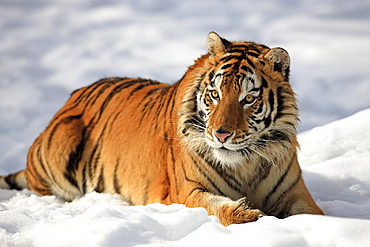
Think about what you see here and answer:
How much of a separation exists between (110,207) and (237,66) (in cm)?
111

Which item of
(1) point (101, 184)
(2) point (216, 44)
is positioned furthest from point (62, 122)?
(2) point (216, 44)

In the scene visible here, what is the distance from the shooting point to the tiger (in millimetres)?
3006

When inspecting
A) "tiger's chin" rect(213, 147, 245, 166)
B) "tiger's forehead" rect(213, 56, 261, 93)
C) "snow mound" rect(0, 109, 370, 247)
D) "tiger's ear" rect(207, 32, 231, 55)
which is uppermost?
"tiger's ear" rect(207, 32, 231, 55)

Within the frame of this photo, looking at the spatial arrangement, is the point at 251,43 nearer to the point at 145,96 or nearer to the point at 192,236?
the point at 145,96

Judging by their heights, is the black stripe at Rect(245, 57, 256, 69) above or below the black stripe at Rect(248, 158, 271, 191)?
above

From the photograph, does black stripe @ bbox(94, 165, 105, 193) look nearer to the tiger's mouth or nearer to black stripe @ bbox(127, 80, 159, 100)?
black stripe @ bbox(127, 80, 159, 100)

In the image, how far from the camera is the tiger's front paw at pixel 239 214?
8.88ft

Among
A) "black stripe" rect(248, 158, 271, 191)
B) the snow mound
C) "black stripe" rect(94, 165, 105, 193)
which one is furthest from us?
"black stripe" rect(94, 165, 105, 193)

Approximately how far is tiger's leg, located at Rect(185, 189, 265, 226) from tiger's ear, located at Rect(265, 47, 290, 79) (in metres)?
0.84

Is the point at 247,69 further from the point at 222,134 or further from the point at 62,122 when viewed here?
the point at 62,122

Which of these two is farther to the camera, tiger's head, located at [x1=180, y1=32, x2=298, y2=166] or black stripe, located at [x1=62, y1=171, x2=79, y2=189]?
black stripe, located at [x1=62, y1=171, x2=79, y2=189]

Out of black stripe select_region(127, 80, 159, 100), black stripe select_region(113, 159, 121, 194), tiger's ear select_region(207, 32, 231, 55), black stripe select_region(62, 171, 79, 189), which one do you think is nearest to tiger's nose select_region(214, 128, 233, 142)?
tiger's ear select_region(207, 32, 231, 55)

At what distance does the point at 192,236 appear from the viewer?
231cm

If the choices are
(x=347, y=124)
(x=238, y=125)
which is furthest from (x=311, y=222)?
(x=347, y=124)
